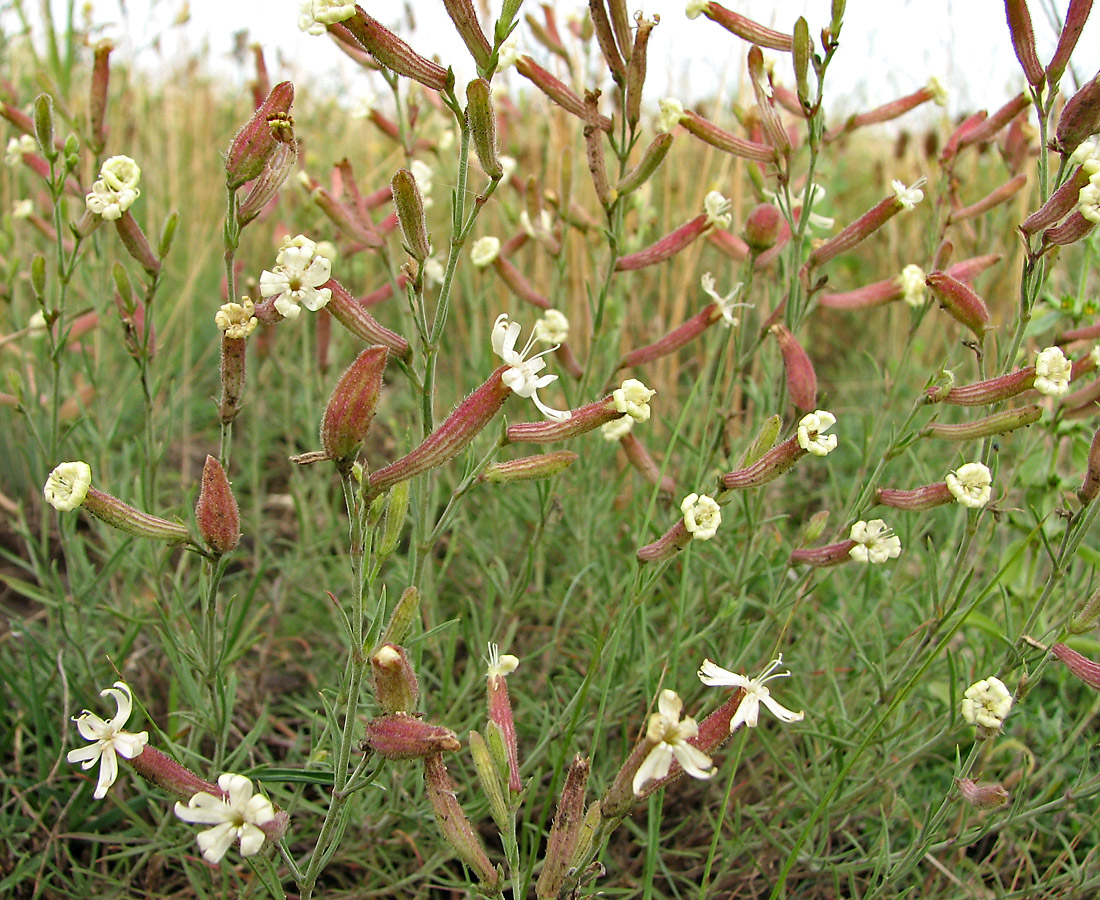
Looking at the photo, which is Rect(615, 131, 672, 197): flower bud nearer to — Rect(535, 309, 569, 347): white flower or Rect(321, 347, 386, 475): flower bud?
Rect(535, 309, 569, 347): white flower

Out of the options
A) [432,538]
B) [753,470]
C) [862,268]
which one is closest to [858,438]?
[862,268]

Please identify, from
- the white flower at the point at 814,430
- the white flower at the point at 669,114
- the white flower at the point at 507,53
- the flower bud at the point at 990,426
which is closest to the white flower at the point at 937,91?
the white flower at the point at 669,114

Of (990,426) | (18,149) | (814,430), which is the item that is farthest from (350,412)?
(18,149)

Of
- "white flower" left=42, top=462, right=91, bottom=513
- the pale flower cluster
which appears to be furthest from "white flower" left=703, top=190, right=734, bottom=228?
"white flower" left=42, top=462, right=91, bottom=513

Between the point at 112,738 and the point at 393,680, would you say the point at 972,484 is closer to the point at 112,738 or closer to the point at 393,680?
the point at 393,680

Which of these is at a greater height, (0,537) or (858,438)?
(858,438)

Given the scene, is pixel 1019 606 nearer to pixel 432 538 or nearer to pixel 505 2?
pixel 432 538
